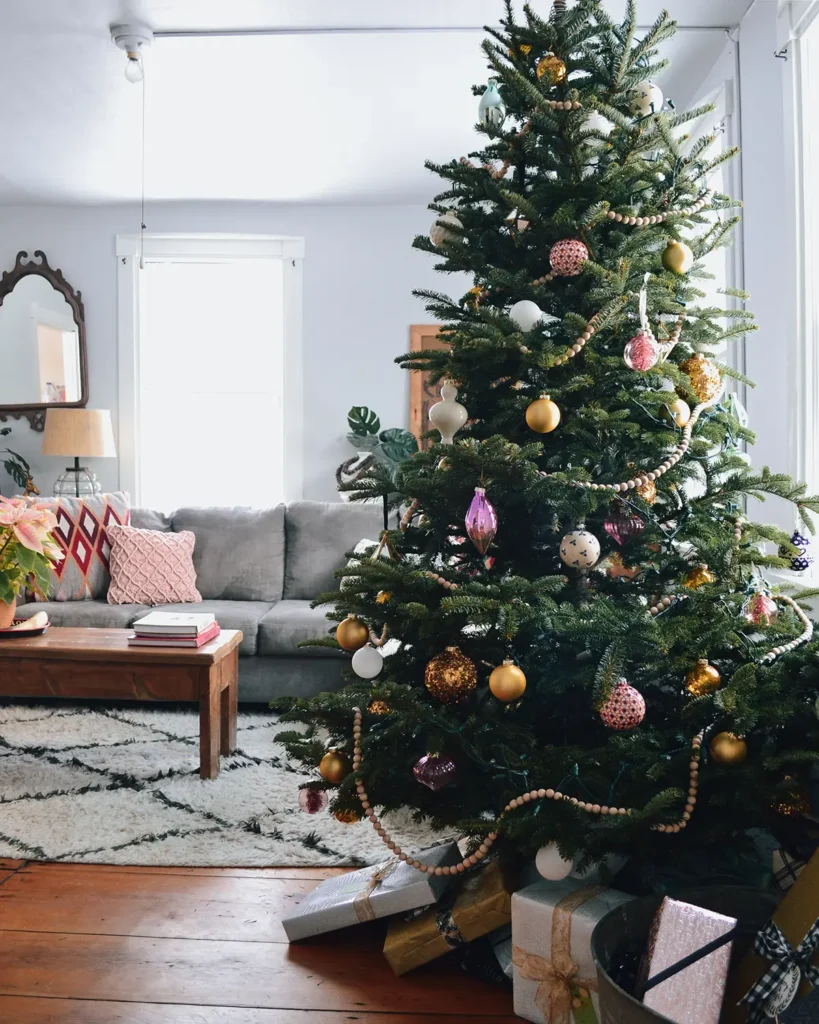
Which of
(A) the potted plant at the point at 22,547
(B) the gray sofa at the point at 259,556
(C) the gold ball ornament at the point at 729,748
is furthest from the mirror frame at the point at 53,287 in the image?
(C) the gold ball ornament at the point at 729,748

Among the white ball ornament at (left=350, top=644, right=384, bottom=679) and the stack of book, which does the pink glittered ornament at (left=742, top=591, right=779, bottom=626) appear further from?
the stack of book

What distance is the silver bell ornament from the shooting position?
1.97 metres

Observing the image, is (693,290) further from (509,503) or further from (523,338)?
(509,503)

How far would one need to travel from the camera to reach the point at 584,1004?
164 centimetres

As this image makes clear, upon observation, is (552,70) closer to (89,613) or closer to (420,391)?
(89,613)

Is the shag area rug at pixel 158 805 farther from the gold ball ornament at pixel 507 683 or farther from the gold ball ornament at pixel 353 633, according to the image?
the gold ball ornament at pixel 507 683

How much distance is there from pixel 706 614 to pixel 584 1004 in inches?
28.9

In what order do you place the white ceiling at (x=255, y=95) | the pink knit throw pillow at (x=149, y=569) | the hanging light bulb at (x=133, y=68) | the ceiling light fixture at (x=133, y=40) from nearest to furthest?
the white ceiling at (x=255, y=95) → the ceiling light fixture at (x=133, y=40) → the hanging light bulb at (x=133, y=68) → the pink knit throw pillow at (x=149, y=569)

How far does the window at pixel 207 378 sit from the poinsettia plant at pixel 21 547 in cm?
312

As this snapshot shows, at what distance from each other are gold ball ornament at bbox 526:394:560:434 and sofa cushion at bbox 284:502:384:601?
2.88 m

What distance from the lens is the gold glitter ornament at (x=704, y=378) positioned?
190cm

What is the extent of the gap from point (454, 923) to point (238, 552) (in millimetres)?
2976

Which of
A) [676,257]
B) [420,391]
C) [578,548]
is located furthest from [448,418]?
[420,391]

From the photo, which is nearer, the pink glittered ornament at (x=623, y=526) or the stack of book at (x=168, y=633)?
the pink glittered ornament at (x=623, y=526)
